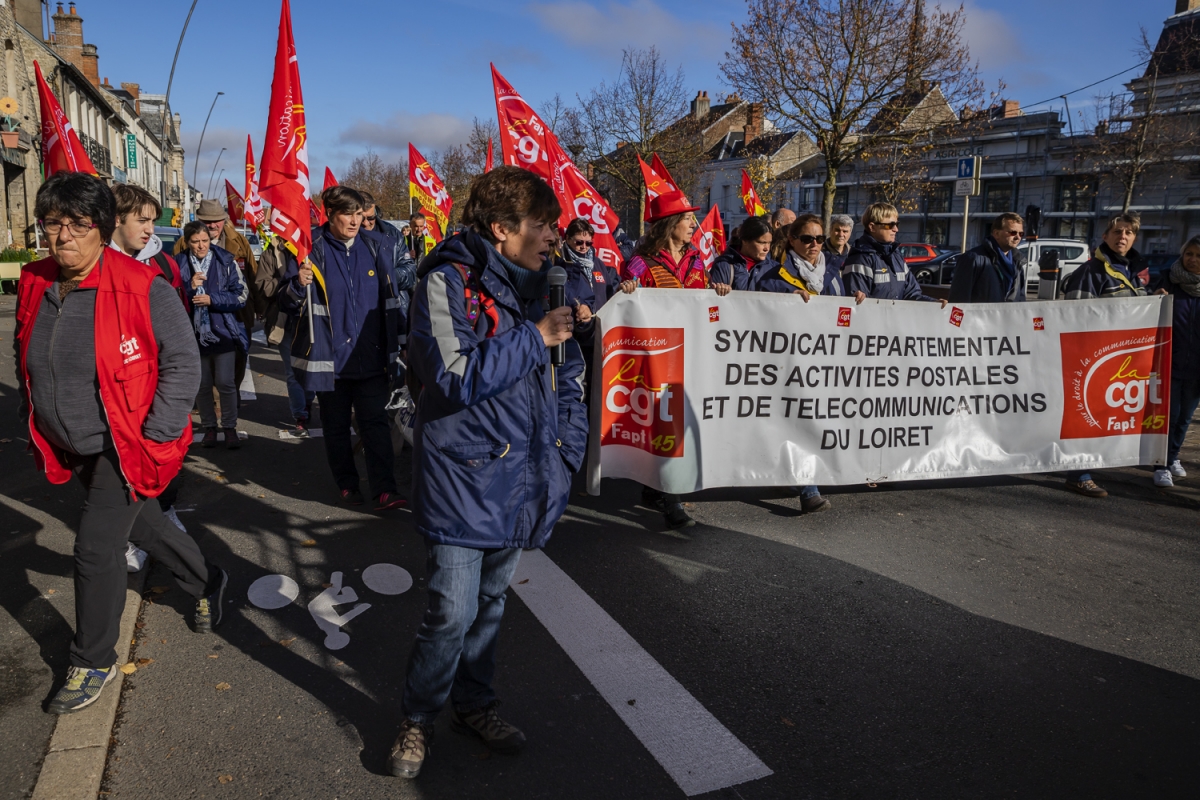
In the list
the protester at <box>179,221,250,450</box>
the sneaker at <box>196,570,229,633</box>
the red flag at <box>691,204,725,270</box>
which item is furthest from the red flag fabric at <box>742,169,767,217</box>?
the sneaker at <box>196,570,229,633</box>

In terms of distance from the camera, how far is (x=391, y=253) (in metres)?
5.90

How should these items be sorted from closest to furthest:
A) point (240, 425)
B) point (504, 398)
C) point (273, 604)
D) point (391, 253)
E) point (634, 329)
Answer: point (504, 398) < point (273, 604) < point (634, 329) < point (391, 253) < point (240, 425)

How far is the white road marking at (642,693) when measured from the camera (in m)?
2.98

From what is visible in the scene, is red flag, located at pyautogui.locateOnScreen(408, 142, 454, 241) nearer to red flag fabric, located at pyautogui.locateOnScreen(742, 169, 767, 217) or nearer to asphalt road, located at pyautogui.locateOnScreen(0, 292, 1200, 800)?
red flag fabric, located at pyautogui.locateOnScreen(742, 169, 767, 217)

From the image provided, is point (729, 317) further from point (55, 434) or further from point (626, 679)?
point (55, 434)

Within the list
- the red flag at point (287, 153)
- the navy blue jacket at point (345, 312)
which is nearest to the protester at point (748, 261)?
the navy blue jacket at point (345, 312)

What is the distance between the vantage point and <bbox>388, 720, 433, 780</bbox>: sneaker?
112 inches

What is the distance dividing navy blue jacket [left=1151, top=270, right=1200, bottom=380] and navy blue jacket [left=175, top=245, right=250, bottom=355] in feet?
23.6

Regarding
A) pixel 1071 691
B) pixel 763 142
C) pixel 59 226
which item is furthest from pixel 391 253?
pixel 763 142

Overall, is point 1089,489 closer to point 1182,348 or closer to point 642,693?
point 1182,348

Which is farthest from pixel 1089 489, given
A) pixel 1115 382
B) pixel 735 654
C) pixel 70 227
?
pixel 70 227

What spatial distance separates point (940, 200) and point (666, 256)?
170 feet

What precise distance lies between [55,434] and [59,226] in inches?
28.8

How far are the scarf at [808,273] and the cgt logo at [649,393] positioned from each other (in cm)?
117
